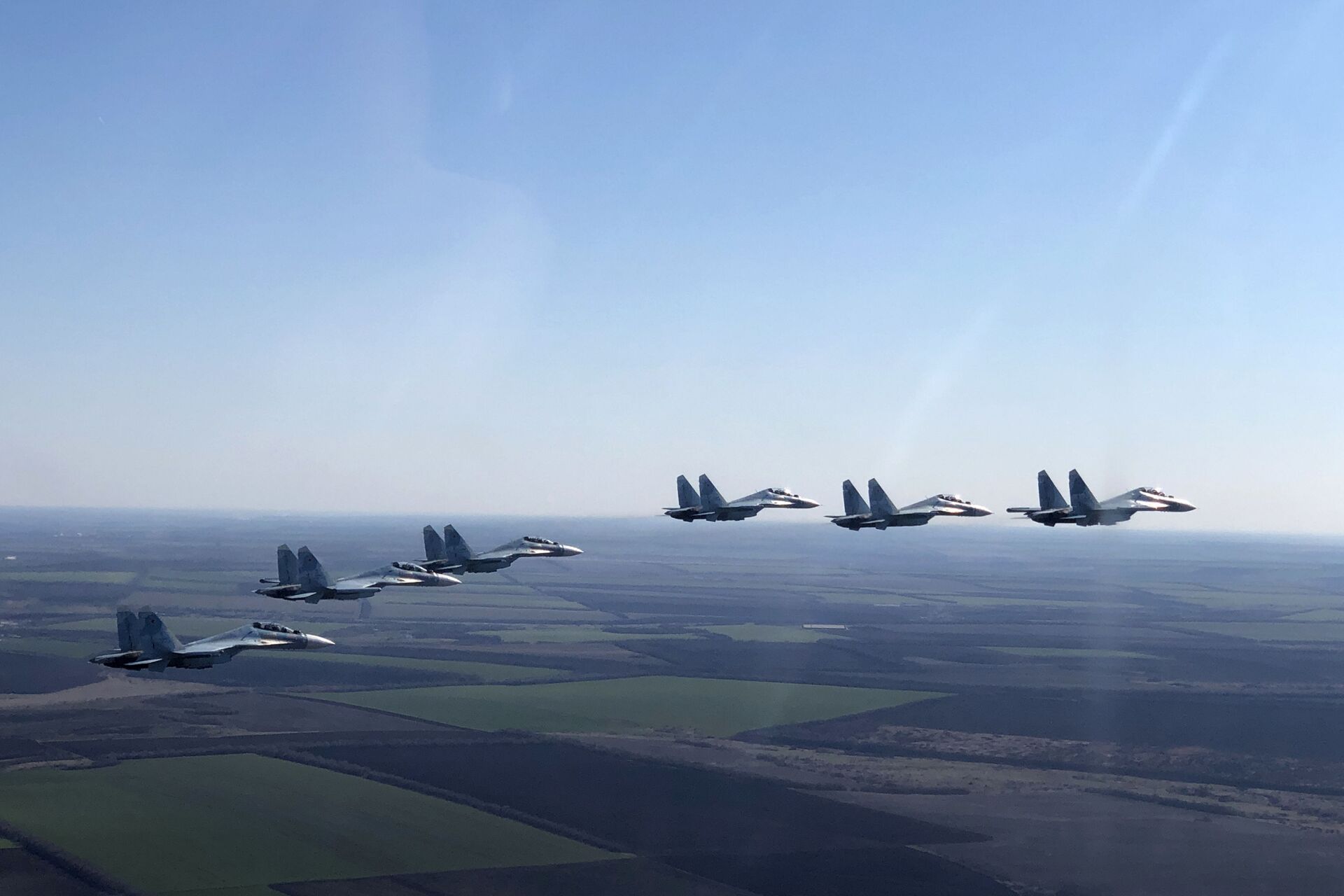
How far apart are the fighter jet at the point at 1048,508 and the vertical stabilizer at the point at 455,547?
40930 millimetres

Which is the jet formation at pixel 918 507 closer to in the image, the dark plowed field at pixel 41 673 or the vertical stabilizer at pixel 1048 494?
the vertical stabilizer at pixel 1048 494

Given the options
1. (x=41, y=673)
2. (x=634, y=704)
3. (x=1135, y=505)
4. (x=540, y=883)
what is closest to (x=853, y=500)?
(x=1135, y=505)

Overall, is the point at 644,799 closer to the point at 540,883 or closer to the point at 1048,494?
the point at 540,883

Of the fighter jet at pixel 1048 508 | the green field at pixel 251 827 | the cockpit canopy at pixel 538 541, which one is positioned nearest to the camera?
the fighter jet at pixel 1048 508

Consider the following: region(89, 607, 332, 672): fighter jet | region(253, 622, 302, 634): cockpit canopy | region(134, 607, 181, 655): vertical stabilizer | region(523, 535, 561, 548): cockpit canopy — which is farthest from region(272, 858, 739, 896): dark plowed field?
region(523, 535, 561, 548): cockpit canopy

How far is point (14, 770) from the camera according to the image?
124062 mm

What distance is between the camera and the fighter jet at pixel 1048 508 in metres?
68.9

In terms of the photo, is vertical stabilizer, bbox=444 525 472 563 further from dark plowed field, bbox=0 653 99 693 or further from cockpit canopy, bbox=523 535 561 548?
dark plowed field, bbox=0 653 99 693

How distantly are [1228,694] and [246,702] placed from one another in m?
162

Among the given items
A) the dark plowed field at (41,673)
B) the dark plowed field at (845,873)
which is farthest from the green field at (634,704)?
the dark plowed field at (845,873)

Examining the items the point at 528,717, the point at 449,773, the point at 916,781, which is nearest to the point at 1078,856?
the point at 916,781

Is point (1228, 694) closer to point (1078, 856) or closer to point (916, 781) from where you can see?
point (916, 781)

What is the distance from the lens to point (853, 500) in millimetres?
79375

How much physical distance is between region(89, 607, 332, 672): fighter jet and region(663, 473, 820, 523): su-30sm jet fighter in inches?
1051
